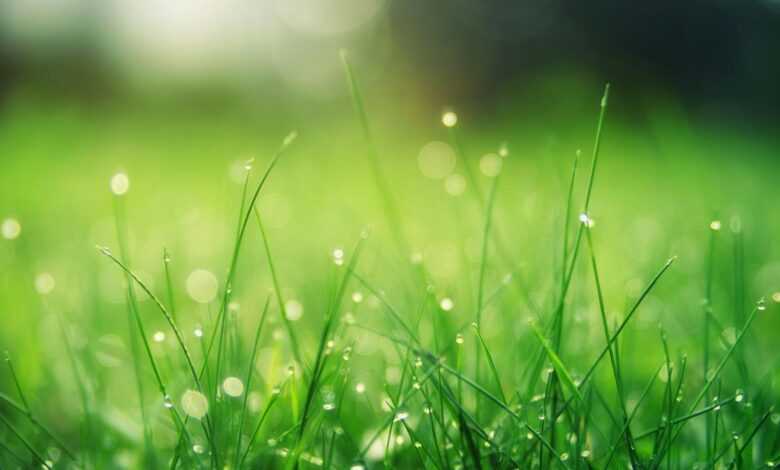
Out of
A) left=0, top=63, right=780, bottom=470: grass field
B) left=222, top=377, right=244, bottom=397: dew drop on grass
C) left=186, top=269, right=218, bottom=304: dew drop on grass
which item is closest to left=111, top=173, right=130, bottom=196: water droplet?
left=0, top=63, right=780, bottom=470: grass field

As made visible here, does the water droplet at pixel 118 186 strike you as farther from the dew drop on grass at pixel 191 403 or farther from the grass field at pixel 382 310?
the dew drop on grass at pixel 191 403

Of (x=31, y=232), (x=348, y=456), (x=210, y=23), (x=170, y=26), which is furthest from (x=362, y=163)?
(x=170, y=26)

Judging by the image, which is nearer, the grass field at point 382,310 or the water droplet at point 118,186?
the grass field at point 382,310

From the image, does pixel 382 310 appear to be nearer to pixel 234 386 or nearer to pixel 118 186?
pixel 234 386

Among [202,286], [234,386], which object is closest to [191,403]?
[234,386]

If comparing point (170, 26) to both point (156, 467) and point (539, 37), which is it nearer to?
point (539, 37)

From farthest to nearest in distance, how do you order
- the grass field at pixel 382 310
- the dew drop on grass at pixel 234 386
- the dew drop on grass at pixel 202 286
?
the dew drop on grass at pixel 202 286 → the dew drop on grass at pixel 234 386 → the grass field at pixel 382 310

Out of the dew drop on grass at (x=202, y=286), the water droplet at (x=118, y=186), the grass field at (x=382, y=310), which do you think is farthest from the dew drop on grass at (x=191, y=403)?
the dew drop on grass at (x=202, y=286)

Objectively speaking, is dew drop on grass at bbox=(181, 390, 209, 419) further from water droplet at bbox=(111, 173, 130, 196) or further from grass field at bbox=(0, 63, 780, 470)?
water droplet at bbox=(111, 173, 130, 196)
